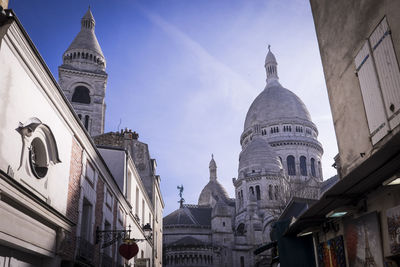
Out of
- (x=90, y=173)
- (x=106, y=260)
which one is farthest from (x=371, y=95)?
(x=106, y=260)

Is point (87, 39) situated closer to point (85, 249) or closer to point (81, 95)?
point (81, 95)

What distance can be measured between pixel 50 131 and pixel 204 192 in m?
77.7

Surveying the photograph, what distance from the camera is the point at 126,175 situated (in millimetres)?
18594

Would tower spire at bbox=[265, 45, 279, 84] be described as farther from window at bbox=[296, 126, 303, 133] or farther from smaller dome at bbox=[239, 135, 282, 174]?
smaller dome at bbox=[239, 135, 282, 174]

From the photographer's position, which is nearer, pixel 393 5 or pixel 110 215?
pixel 393 5

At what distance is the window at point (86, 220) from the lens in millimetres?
12836

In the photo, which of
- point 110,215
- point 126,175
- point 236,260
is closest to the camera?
point 110,215

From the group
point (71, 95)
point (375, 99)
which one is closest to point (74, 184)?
point (375, 99)

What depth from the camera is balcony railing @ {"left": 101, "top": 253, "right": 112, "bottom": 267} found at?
1445cm

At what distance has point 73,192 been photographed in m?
11.5

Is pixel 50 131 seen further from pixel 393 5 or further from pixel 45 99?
pixel 393 5

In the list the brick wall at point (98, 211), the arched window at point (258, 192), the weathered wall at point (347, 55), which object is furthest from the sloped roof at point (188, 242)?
the weathered wall at point (347, 55)

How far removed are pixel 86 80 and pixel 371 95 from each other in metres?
56.9

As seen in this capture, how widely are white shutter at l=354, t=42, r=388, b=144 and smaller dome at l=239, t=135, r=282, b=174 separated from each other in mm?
61047
